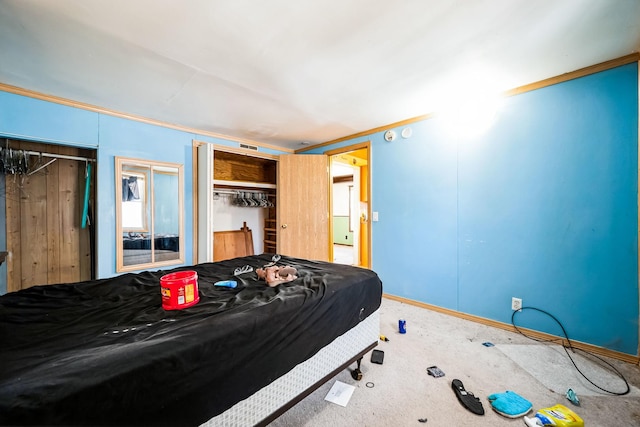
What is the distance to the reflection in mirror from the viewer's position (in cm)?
289

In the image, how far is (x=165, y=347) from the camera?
2.85ft

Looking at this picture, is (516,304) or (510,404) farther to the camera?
(516,304)

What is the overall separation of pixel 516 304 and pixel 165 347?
9.68ft

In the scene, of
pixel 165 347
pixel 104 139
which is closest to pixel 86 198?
pixel 104 139

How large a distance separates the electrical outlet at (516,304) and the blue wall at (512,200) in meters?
0.05

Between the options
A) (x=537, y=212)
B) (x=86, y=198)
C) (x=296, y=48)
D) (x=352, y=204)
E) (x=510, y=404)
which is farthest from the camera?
(x=352, y=204)

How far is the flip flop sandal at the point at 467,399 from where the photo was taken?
4.87 feet

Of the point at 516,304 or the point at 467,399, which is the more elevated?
the point at 516,304

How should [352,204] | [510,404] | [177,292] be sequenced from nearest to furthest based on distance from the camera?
Answer: [177,292], [510,404], [352,204]

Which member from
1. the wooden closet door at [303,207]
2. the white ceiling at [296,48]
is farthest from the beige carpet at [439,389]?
the white ceiling at [296,48]

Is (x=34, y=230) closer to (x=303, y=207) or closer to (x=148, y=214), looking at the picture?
(x=148, y=214)

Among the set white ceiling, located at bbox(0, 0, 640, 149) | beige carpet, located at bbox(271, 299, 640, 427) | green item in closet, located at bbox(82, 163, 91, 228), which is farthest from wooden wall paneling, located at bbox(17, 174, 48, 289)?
beige carpet, located at bbox(271, 299, 640, 427)

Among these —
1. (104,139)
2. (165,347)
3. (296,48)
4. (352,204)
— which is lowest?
(165,347)

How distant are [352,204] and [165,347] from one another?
241 inches
